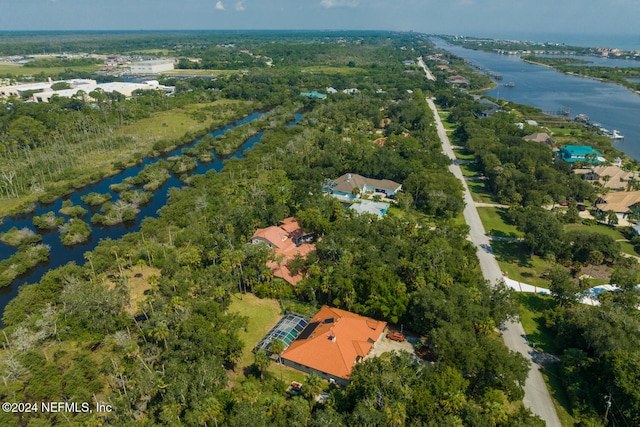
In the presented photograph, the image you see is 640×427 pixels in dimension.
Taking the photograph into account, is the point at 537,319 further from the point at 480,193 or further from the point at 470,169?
the point at 470,169

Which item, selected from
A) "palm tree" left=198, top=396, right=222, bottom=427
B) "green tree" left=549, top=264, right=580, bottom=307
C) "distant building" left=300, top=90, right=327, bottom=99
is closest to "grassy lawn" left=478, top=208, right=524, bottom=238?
"green tree" left=549, top=264, right=580, bottom=307

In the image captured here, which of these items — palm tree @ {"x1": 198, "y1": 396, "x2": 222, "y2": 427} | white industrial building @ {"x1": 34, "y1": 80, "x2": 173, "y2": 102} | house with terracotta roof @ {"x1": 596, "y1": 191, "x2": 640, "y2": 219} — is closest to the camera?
palm tree @ {"x1": 198, "y1": 396, "x2": 222, "y2": 427}

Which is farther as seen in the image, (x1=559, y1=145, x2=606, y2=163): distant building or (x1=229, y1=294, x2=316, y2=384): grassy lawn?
(x1=559, y1=145, x2=606, y2=163): distant building

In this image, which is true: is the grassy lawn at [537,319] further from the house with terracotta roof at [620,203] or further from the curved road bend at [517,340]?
the house with terracotta roof at [620,203]

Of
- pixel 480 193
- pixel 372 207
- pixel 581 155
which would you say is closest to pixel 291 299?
pixel 372 207

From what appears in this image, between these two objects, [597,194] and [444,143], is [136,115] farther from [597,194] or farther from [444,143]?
[597,194]

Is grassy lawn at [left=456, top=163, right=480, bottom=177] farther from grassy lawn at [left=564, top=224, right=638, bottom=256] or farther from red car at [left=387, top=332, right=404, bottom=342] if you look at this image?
red car at [left=387, top=332, right=404, bottom=342]

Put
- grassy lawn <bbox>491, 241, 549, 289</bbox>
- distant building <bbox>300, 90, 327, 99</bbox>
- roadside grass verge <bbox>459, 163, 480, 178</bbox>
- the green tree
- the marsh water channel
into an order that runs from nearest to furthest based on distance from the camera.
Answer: the green tree, grassy lawn <bbox>491, 241, 549, 289</bbox>, the marsh water channel, roadside grass verge <bbox>459, 163, 480, 178</bbox>, distant building <bbox>300, 90, 327, 99</bbox>
